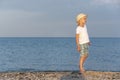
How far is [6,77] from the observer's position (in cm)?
2384

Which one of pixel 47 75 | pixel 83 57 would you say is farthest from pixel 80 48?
pixel 47 75

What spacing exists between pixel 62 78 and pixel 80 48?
6.31 metres

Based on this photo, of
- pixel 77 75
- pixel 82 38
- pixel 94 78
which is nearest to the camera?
pixel 82 38

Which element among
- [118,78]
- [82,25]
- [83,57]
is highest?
[82,25]

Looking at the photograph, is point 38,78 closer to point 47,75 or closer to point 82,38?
point 47,75

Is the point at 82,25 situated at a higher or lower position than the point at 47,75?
higher

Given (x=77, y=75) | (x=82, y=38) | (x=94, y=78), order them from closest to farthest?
(x=82, y=38), (x=94, y=78), (x=77, y=75)

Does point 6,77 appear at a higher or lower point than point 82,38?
lower

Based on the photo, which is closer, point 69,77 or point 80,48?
point 80,48

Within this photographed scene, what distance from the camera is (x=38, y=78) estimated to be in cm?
2291

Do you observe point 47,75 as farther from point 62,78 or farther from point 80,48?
point 80,48

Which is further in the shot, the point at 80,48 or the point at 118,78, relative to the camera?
the point at 118,78

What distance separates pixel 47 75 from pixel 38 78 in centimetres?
138

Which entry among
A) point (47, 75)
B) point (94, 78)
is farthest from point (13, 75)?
point (94, 78)
